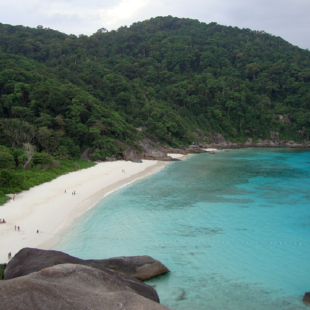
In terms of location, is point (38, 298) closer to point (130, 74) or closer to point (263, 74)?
point (130, 74)

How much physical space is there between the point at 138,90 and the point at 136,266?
61210mm

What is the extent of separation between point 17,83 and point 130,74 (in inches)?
1552

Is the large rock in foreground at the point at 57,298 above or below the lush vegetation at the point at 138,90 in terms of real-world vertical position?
below

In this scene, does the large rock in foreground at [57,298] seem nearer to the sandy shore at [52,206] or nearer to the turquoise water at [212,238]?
the turquoise water at [212,238]

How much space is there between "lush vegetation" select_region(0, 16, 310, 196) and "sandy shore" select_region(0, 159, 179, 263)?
2.51 metres

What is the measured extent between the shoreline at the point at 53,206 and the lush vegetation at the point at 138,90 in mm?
2502

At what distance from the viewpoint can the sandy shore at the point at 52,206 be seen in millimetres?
15320

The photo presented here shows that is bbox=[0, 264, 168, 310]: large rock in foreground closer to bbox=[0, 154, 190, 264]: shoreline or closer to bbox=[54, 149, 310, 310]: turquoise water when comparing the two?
bbox=[54, 149, 310, 310]: turquoise water

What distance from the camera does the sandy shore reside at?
15.3m

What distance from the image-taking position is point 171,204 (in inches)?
922

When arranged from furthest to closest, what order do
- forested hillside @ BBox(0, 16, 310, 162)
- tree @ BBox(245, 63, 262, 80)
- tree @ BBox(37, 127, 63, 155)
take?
tree @ BBox(245, 63, 262, 80) < forested hillside @ BBox(0, 16, 310, 162) < tree @ BBox(37, 127, 63, 155)

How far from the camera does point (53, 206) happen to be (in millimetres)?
20688

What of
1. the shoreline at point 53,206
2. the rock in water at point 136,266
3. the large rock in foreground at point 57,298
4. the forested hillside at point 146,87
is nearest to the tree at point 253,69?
the forested hillside at point 146,87

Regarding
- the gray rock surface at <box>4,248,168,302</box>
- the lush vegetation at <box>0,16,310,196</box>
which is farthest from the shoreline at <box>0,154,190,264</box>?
the gray rock surface at <box>4,248,168,302</box>
